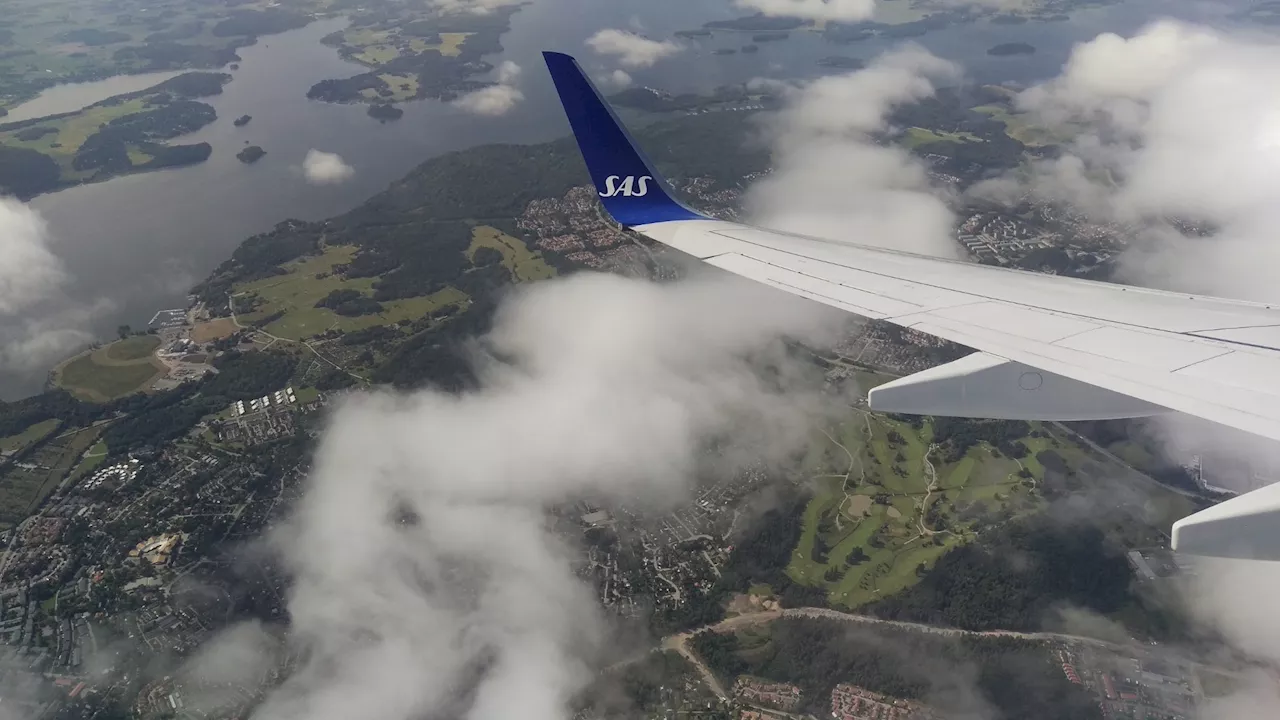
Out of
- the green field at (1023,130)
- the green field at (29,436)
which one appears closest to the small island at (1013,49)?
the green field at (1023,130)

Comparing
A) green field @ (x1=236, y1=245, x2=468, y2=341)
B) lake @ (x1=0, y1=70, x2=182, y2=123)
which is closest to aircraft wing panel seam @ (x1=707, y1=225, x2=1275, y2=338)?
green field @ (x1=236, y1=245, x2=468, y2=341)

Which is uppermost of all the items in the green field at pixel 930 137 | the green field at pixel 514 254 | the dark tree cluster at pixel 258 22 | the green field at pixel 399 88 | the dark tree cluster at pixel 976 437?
the dark tree cluster at pixel 258 22

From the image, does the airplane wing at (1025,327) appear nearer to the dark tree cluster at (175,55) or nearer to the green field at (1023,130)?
the green field at (1023,130)

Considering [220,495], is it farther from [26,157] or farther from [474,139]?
[26,157]

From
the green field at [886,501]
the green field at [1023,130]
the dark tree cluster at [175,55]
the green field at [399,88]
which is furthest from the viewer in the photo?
the dark tree cluster at [175,55]

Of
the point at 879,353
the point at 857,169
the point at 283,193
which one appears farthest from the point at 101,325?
the point at 857,169

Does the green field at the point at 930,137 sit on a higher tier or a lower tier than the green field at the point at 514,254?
higher

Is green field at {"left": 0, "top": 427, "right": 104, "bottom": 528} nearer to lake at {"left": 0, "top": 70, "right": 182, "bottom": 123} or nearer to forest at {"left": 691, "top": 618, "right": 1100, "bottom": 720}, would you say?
forest at {"left": 691, "top": 618, "right": 1100, "bottom": 720}
